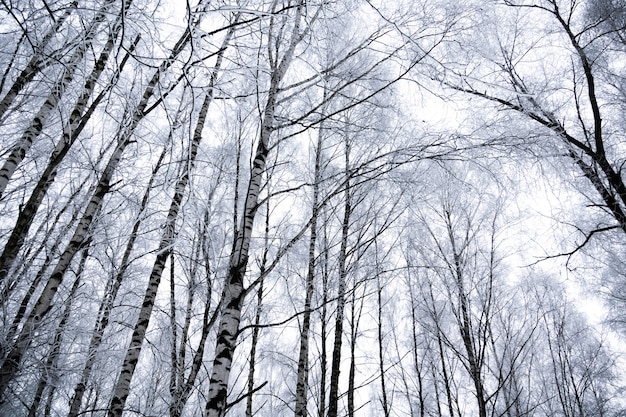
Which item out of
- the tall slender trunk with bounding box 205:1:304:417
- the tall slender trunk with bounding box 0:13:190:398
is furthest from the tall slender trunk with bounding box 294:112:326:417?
the tall slender trunk with bounding box 0:13:190:398


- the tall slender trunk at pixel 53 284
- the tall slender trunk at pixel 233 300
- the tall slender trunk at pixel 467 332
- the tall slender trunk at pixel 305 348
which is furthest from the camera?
the tall slender trunk at pixel 305 348

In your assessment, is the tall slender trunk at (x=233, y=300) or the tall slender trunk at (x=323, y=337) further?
the tall slender trunk at (x=323, y=337)

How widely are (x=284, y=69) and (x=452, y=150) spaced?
4.73 feet

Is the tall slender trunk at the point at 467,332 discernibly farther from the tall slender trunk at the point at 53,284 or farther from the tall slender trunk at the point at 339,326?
the tall slender trunk at the point at 53,284

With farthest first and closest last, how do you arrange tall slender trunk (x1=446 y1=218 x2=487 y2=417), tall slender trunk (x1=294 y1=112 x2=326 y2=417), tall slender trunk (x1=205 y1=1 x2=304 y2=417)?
tall slender trunk (x1=294 y1=112 x2=326 y2=417) < tall slender trunk (x1=446 y1=218 x2=487 y2=417) < tall slender trunk (x1=205 y1=1 x2=304 y2=417)

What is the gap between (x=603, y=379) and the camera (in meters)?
14.0

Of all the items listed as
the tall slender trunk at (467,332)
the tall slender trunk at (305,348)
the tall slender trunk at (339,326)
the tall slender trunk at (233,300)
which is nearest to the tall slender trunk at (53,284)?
the tall slender trunk at (233,300)

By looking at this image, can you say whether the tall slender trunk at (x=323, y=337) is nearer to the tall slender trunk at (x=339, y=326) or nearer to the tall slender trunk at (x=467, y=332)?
the tall slender trunk at (x=339, y=326)

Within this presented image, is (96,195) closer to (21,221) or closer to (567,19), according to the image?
(21,221)

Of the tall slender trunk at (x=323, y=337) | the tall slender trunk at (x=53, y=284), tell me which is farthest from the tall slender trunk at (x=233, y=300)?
the tall slender trunk at (x=323, y=337)

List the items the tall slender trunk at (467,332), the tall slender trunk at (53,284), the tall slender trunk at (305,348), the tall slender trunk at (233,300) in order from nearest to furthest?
the tall slender trunk at (233,300) < the tall slender trunk at (53,284) < the tall slender trunk at (467,332) < the tall slender trunk at (305,348)

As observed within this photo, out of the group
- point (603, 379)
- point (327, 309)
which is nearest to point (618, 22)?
point (327, 309)

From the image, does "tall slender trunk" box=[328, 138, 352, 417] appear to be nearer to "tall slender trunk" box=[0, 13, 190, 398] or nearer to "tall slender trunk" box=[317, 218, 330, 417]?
"tall slender trunk" box=[317, 218, 330, 417]

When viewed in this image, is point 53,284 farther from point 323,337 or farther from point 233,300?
point 323,337
